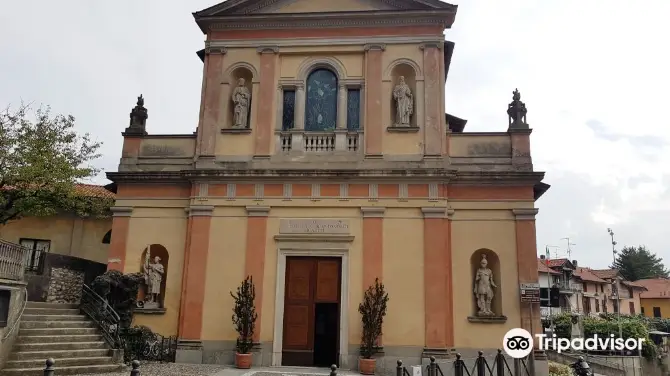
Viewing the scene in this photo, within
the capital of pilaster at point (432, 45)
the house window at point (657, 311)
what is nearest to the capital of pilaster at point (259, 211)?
the capital of pilaster at point (432, 45)

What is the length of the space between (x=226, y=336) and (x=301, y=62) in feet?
29.9

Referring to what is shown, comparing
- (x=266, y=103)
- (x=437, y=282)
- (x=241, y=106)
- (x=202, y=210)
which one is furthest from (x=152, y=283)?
(x=437, y=282)

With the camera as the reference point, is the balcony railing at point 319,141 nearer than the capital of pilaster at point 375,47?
Yes

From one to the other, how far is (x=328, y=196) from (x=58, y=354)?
8.27 m

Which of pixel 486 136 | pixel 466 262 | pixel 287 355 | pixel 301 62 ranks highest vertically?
pixel 301 62

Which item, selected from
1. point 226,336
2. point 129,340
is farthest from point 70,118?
point 226,336

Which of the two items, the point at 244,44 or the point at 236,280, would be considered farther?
the point at 244,44

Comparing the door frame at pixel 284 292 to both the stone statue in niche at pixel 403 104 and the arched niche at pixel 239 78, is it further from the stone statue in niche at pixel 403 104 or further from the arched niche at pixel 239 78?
the arched niche at pixel 239 78

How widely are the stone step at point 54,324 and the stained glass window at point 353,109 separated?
31.5ft

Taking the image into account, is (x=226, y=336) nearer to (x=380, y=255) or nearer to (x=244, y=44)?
(x=380, y=255)

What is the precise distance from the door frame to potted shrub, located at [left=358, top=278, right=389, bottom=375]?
60 cm

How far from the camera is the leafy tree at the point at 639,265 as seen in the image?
8188 cm

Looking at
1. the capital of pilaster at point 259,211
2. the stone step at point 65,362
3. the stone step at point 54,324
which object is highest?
the capital of pilaster at point 259,211

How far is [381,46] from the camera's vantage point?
1734 centimetres
